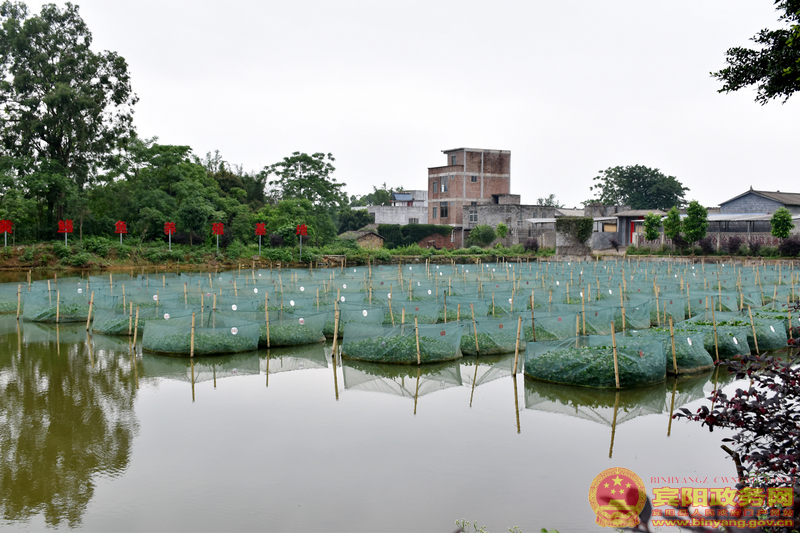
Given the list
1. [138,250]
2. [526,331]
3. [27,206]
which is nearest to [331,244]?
[138,250]

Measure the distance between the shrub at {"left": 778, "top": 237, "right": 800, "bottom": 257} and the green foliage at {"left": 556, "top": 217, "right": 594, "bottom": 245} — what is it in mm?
16158

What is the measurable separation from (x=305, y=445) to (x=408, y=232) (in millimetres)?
54904

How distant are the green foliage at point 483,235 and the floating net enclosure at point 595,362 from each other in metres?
46.9

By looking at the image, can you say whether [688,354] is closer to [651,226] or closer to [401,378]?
[401,378]

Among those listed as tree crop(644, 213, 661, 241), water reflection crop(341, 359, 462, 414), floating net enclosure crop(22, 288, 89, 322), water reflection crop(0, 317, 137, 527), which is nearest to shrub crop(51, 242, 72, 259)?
floating net enclosure crop(22, 288, 89, 322)

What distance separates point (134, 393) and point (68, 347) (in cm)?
646

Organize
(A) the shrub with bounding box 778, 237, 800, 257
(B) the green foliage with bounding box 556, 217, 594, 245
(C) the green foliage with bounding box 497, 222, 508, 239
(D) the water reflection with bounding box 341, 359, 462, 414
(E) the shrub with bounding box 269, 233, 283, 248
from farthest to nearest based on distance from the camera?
(C) the green foliage with bounding box 497, 222, 508, 239 → (B) the green foliage with bounding box 556, 217, 594, 245 → (E) the shrub with bounding box 269, 233, 283, 248 → (A) the shrub with bounding box 778, 237, 800, 257 → (D) the water reflection with bounding box 341, 359, 462, 414

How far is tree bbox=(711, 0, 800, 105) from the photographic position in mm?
11305

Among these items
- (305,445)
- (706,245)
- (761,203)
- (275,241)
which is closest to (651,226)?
(706,245)

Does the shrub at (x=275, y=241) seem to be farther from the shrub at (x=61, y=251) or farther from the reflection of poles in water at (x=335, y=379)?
the reflection of poles in water at (x=335, y=379)

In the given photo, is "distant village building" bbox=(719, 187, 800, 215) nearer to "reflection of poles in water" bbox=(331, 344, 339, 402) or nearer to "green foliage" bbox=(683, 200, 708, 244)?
"green foliage" bbox=(683, 200, 708, 244)

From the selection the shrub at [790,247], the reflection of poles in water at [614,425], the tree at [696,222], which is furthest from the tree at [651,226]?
the reflection of poles in water at [614,425]

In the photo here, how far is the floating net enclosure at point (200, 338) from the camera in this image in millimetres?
17047

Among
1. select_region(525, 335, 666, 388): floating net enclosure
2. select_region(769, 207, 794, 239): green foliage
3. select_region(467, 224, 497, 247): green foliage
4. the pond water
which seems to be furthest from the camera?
select_region(467, 224, 497, 247): green foliage
